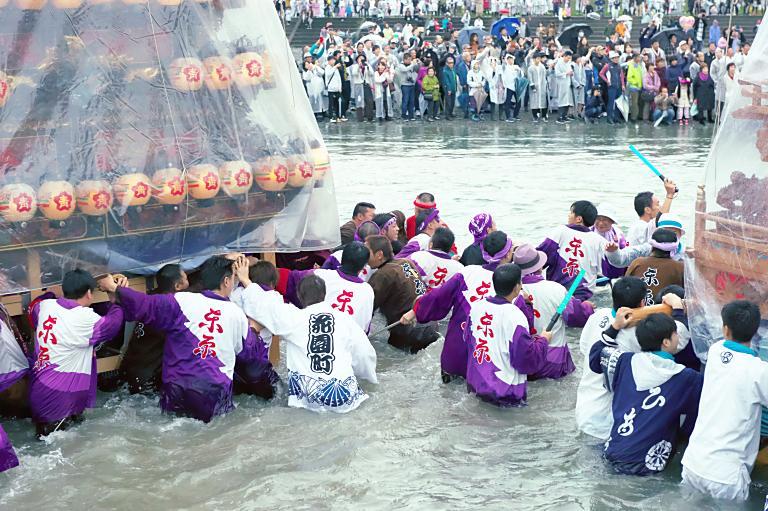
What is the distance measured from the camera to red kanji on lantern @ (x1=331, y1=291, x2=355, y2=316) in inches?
277

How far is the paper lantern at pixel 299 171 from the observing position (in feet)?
22.4

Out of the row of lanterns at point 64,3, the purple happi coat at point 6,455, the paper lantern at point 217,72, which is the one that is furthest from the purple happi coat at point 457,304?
the purple happi coat at point 6,455

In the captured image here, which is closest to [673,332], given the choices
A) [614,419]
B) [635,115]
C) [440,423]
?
[614,419]

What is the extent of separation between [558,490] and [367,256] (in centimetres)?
229

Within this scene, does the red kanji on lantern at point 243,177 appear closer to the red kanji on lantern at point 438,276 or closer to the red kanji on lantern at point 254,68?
the red kanji on lantern at point 254,68

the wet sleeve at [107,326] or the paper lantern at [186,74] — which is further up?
the paper lantern at [186,74]

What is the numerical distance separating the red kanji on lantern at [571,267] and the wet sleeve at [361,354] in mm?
2336

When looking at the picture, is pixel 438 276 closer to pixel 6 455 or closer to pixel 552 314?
pixel 552 314

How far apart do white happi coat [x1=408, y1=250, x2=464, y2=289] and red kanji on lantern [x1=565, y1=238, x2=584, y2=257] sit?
3.47ft

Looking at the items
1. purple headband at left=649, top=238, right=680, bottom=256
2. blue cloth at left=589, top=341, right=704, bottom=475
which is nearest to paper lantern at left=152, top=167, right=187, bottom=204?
blue cloth at left=589, top=341, right=704, bottom=475

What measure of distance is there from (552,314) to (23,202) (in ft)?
11.7

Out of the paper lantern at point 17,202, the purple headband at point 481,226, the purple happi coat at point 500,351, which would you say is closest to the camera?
the paper lantern at point 17,202

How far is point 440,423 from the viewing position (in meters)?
6.42

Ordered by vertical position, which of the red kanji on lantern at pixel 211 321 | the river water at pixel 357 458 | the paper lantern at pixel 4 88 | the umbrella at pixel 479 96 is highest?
the paper lantern at pixel 4 88
